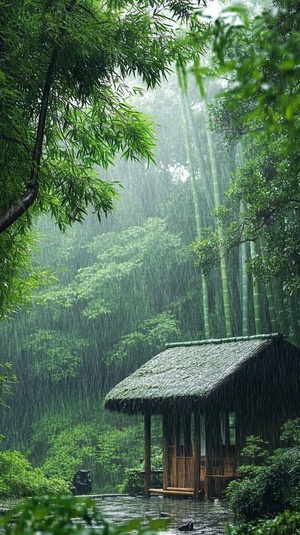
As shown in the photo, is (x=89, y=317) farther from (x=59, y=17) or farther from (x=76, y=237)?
(x=59, y=17)

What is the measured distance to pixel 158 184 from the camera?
25.3 meters

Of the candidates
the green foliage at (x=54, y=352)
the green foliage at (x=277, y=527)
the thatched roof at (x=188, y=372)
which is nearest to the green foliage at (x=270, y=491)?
the thatched roof at (x=188, y=372)

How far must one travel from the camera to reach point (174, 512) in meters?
10.2

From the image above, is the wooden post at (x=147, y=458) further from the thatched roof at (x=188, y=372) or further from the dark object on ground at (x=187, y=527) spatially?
the dark object on ground at (x=187, y=527)

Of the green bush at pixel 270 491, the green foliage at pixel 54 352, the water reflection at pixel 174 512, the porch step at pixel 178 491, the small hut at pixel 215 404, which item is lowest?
the water reflection at pixel 174 512

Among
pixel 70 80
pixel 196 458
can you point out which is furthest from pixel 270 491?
pixel 70 80

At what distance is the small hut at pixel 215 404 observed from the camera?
12.2m

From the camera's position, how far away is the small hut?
1219 cm

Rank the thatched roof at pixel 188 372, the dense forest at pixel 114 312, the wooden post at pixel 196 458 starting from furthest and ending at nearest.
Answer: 1. the dense forest at pixel 114 312
2. the wooden post at pixel 196 458
3. the thatched roof at pixel 188 372

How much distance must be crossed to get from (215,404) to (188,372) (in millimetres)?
755

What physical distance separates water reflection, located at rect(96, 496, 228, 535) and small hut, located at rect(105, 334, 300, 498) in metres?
0.61

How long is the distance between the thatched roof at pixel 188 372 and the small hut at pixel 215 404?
0.02 metres

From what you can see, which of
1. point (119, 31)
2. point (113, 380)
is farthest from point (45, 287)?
point (119, 31)

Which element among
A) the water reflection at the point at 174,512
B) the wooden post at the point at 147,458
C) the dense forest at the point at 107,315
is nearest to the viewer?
the water reflection at the point at 174,512
